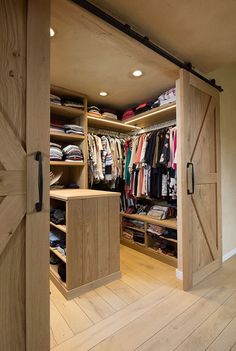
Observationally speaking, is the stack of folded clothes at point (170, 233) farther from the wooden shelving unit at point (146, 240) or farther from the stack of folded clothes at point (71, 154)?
the stack of folded clothes at point (71, 154)

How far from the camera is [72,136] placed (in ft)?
8.21

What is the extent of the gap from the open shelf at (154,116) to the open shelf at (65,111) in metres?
0.78

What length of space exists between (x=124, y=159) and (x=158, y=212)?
98 centimetres

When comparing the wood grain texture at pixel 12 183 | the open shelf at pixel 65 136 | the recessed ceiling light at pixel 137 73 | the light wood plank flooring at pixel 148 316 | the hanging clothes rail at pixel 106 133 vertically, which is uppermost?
the recessed ceiling light at pixel 137 73

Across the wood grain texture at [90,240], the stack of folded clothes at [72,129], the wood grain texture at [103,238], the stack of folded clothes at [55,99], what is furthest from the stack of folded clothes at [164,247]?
the stack of folded clothes at [55,99]

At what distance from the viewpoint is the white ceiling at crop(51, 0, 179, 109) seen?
1.33 metres

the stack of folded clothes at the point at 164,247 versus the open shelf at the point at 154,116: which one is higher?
the open shelf at the point at 154,116

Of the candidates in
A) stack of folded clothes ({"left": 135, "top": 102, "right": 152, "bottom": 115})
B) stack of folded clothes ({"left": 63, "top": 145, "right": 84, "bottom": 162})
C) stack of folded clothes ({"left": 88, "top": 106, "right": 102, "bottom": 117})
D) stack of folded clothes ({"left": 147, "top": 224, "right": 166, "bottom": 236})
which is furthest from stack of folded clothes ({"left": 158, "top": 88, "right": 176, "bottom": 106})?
stack of folded clothes ({"left": 147, "top": 224, "right": 166, "bottom": 236})

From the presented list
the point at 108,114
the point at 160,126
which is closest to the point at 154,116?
the point at 160,126

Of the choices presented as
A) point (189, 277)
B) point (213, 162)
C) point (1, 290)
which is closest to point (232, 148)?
point (213, 162)

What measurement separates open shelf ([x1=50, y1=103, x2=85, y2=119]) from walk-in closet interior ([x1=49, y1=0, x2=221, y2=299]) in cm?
1

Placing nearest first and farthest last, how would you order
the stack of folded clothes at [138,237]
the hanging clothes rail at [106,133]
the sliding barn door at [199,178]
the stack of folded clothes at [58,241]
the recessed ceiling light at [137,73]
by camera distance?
the sliding barn door at [199,178] < the stack of folded clothes at [58,241] < the recessed ceiling light at [137,73] < the stack of folded clothes at [138,237] < the hanging clothes rail at [106,133]

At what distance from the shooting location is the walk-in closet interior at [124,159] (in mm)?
1761

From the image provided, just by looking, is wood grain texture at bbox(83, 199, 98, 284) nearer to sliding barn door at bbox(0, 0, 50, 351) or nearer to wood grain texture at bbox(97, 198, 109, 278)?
wood grain texture at bbox(97, 198, 109, 278)
